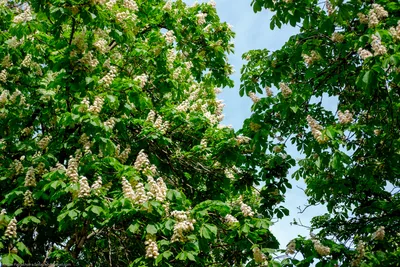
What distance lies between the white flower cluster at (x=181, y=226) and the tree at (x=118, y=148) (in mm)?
13

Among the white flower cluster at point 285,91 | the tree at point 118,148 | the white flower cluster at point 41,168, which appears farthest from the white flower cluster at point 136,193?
the white flower cluster at point 285,91

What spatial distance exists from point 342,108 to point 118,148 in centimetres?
376

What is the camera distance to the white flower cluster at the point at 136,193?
4.41 metres

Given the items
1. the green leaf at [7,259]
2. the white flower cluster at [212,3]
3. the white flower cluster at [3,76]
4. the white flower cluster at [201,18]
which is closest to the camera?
the green leaf at [7,259]

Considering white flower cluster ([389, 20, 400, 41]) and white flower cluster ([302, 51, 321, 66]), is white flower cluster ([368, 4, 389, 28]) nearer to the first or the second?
white flower cluster ([389, 20, 400, 41])

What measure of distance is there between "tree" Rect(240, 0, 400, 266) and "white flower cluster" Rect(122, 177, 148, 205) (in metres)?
1.85

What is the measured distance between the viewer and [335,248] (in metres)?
4.69

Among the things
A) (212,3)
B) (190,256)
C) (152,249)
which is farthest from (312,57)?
(152,249)

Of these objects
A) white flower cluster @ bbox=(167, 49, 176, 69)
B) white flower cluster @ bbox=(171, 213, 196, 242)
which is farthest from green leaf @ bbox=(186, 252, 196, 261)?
white flower cluster @ bbox=(167, 49, 176, 69)

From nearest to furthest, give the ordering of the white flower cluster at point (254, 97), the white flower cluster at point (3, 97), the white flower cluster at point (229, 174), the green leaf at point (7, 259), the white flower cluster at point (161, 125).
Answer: the green leaf at point (7, 259)
the white flower cluster at point (3, 97)
the white flower cluster at point (254, 97)
the white flower cluster at point (161, 125)
the white flower cluster at point (229, 174)

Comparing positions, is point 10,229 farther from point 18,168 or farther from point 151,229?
point 151,229

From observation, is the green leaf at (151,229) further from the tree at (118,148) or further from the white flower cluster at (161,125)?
the white flower cluster at (161,125)

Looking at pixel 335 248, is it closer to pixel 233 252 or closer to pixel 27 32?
pixel 233 252

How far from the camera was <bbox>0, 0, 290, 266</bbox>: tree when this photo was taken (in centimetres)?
454
